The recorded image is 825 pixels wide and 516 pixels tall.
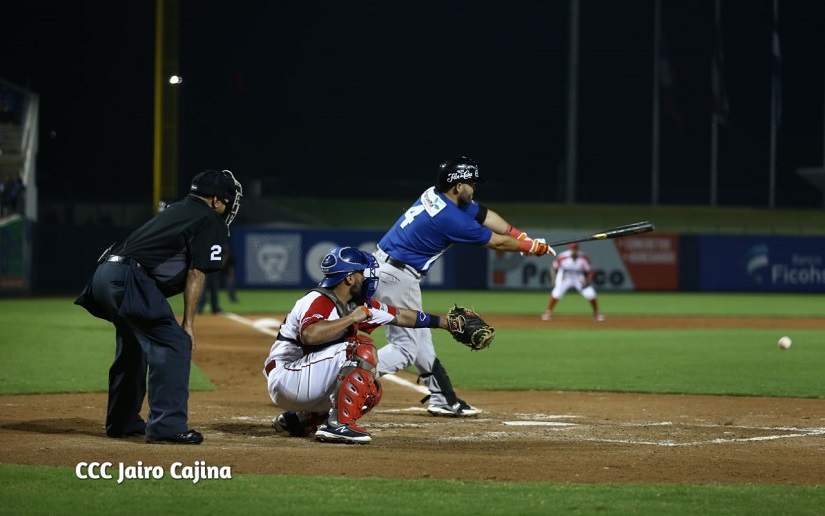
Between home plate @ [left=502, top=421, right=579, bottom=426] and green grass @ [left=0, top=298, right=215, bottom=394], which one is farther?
green grass @ [left=0, top=298, right=215, bottom=394]

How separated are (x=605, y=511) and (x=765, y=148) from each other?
47.7 metres

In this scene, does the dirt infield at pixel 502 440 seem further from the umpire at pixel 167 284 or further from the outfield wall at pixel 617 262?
the outfield wall at pixel 617 262

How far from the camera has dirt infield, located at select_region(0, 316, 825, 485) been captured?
632 centimetres

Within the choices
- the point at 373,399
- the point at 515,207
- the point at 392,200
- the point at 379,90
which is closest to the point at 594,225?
the point at 515,207

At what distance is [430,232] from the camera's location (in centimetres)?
891

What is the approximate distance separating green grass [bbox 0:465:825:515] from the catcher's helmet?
3591 mm

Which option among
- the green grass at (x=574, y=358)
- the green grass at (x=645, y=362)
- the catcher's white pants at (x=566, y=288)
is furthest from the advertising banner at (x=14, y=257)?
the catcher's white pants at (x=566, y=288)

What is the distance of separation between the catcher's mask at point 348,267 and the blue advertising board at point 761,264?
30.9m

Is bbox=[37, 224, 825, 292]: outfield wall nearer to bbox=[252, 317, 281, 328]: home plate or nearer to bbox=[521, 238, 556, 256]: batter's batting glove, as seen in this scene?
bbox=[252, 317, 281, 328]: home plate

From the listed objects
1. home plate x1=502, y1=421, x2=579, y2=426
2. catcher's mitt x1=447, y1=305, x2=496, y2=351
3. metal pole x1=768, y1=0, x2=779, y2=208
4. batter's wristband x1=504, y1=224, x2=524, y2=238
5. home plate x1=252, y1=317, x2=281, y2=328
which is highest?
metal pole x1=768, y1=0, x2=779, y2=208

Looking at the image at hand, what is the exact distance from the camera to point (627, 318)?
24.9m

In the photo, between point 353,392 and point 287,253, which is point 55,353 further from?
point 287,253

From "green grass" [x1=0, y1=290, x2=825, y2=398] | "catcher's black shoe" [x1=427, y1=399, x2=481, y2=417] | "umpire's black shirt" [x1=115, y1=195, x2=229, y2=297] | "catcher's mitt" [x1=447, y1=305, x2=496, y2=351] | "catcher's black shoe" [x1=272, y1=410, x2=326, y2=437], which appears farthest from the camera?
"green grass" [x1=0, y1=290, x2=825, y2=398]

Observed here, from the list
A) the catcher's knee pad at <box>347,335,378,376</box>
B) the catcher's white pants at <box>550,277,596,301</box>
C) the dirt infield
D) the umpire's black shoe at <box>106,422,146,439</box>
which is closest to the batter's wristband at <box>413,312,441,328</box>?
the catcher's knee pad at <box>347,335,378,376</box>
